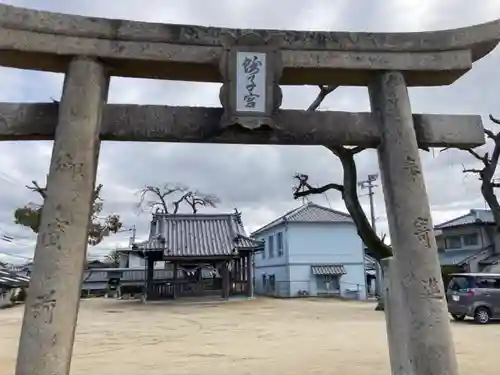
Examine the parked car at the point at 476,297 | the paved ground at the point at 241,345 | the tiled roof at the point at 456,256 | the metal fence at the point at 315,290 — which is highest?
the tiled roof at the point at 456,256

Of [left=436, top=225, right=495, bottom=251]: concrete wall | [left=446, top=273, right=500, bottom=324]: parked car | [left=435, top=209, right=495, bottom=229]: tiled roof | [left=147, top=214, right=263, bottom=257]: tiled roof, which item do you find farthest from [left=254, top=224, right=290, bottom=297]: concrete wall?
[left=446, top=273, right=500, bottom=324]: parked car

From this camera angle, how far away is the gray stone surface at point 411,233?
4.30 m

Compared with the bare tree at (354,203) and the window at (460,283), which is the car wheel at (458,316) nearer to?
the window at (460,283)

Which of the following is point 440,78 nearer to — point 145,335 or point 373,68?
point 373,68

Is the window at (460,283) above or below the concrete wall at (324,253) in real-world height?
below

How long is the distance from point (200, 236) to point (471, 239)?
63.9 ft

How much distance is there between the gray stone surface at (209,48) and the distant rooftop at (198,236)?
22.3 metres

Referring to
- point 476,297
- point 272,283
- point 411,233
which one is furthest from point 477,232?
point 411,233

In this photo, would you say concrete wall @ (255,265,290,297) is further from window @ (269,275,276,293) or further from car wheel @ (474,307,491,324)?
car wheel @ (474,307,491,324)

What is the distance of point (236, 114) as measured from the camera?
4684mm

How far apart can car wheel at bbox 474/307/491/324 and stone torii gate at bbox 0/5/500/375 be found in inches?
500

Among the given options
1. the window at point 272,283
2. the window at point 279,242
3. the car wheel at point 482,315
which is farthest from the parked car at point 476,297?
the window at point 272,283

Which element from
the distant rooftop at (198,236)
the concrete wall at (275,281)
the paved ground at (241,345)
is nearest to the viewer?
the paved ground at (241,345)

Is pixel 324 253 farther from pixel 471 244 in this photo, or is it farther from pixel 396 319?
pixel 396 319
